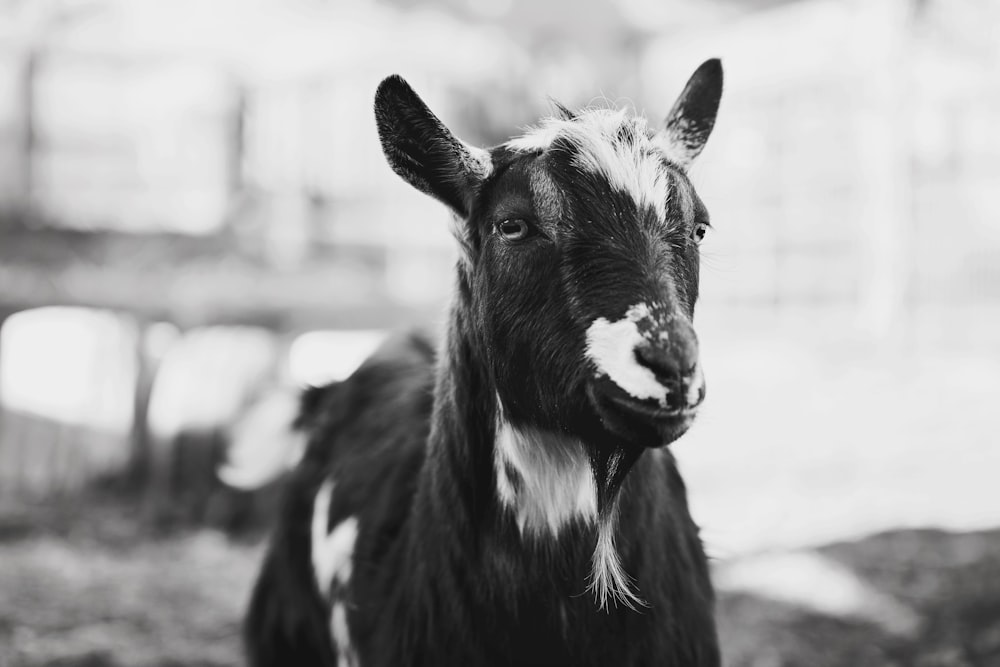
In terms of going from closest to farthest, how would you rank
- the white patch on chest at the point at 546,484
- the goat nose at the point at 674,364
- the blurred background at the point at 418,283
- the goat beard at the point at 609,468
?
1. the goat nose at the point at 674,364
2. the goat beard at the point at 609,468
3. the white patch on chest at the point at 546,484
4. the blurred background at the point at 418,283

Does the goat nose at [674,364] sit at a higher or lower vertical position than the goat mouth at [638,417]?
higher

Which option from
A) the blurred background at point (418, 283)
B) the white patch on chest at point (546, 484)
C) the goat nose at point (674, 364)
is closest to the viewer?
the goat nose at point (674, 364)

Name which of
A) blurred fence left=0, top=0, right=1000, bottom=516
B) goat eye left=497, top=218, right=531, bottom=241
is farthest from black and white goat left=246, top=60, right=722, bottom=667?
blurred fence left=0, top=0, right=1000, bottom=516

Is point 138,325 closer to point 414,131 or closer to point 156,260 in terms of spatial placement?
point 156,260

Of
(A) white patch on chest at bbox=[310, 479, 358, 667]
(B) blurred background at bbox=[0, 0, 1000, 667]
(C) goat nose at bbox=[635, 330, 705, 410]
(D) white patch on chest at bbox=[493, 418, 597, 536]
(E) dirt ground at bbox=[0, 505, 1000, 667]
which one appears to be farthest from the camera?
(B) blurred background at bbox=[0, 0, 1000, 667]

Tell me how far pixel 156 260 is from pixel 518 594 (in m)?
9.08

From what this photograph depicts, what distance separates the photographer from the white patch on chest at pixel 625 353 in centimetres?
180

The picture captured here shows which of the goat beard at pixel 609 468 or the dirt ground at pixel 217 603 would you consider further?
the dirt ground at pixel 217 603

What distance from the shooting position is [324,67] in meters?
12.8

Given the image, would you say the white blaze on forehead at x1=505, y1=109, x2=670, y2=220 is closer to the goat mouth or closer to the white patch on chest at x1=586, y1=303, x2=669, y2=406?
the white patch on chest at x1=586, y1=303, x2=669, y2=406

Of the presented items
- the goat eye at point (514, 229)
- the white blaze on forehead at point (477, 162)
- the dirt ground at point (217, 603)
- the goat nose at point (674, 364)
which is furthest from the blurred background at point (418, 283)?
the goat nose at point (674, 364)

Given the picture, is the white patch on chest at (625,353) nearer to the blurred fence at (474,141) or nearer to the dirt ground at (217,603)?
the dirt ground at (217,603)

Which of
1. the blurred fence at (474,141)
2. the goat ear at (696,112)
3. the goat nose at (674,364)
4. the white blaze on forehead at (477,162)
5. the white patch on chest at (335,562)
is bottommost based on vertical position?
the white patch on chest at (335,562)

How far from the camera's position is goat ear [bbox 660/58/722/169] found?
2.65 m
